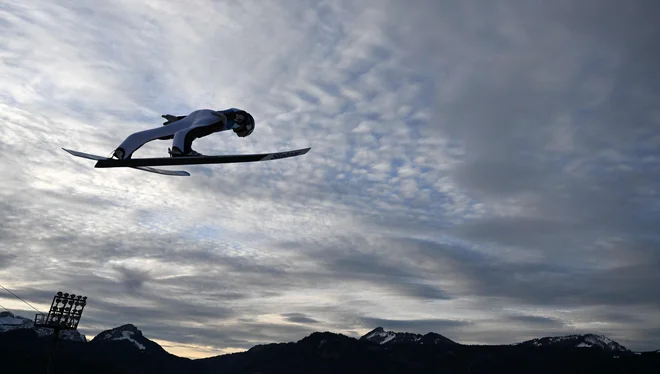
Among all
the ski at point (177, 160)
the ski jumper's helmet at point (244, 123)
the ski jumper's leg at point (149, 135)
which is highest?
the ski jumper's helmet at point (244, 123)

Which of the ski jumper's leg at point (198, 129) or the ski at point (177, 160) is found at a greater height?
the ski jumper's leg at point (198, 129)

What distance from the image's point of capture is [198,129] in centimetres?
1518

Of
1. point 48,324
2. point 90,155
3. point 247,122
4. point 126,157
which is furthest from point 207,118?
point 48,324

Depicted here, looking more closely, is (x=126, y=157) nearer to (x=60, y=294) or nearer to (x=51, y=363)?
(x=51, y=363)

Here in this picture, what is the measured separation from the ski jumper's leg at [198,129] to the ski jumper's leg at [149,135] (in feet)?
1.06

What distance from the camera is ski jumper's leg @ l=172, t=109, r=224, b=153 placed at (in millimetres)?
15047

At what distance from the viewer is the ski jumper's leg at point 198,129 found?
592 inches

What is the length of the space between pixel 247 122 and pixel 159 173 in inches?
144

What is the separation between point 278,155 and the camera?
16.7 metres

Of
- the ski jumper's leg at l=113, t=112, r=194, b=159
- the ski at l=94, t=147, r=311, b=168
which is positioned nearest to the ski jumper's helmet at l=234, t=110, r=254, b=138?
the ski at l=94, t=147, r=311, b=168

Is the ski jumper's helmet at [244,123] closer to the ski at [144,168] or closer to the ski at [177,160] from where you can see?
the ski at [177,160]

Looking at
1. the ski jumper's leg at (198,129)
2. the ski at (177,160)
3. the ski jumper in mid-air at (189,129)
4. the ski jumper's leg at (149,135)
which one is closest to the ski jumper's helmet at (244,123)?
the ski jumper in mid-air at (189,129)

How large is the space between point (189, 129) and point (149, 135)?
1250 mm

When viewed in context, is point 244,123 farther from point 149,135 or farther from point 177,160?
point 149,135
